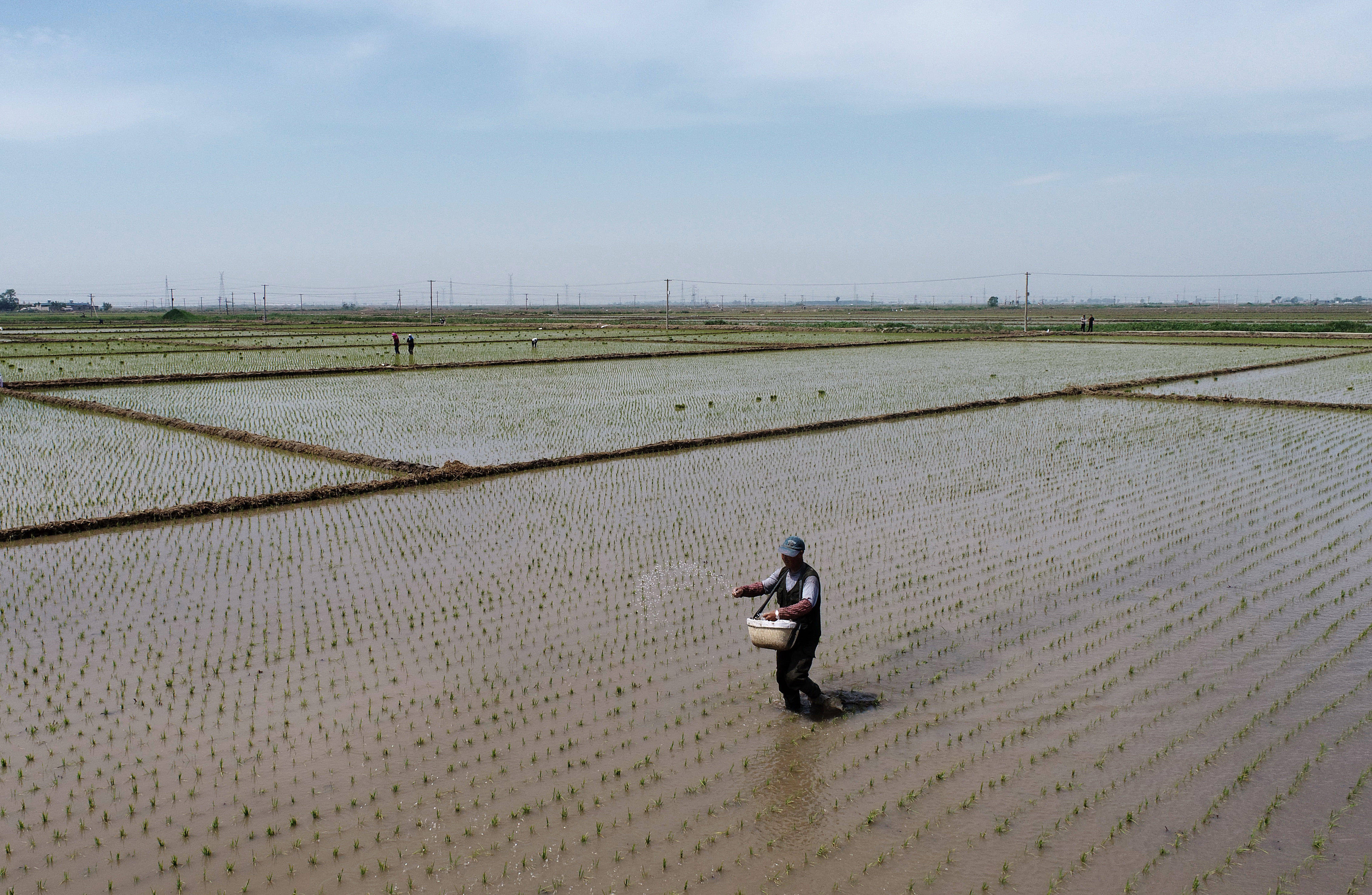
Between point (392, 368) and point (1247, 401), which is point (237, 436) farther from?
point (1247, 401)

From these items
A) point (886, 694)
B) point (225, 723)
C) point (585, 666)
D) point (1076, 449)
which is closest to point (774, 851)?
point (886, 694)

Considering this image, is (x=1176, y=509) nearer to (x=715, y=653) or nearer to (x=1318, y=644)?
(x=1318, y=644)

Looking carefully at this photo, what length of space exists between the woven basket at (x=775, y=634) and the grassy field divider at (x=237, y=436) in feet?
23.2

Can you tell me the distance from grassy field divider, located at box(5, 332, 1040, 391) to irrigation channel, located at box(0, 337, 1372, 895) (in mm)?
13013

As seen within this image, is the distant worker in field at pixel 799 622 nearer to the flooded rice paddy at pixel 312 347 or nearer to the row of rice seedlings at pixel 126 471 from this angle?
the row of rice seedlings at pixel 126 471

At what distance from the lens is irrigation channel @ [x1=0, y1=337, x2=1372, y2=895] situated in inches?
144

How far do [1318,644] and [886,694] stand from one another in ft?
9.12

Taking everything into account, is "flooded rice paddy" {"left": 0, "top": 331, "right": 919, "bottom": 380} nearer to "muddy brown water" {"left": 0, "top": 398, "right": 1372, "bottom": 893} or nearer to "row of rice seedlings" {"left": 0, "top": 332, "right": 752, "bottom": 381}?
"row of rice seedlings" {"left": 0, "top": 332, "right": 752, "bottom": 381}

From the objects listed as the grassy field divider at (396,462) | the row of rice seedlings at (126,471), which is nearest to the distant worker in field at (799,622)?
the grassy field divider at (396,462)

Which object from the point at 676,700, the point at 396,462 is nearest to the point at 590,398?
the point at 396,462

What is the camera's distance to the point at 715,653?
5.60m

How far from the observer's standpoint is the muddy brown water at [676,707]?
3.64m

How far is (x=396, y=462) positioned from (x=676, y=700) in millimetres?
7404

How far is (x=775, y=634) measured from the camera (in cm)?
458
